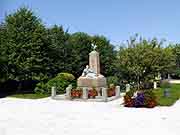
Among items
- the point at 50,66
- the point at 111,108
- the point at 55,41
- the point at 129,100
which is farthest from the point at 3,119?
the point at 55,41

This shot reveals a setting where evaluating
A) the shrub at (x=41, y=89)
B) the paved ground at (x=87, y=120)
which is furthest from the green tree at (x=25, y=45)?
the paved ground at (x=87, y=120)

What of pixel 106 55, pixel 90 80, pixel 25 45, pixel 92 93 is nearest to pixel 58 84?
pixel 90 80

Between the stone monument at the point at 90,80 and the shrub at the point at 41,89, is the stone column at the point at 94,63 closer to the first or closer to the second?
the stone monument at the point at 90,80

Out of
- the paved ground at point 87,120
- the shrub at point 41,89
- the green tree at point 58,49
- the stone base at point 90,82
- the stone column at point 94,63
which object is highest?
the green tree at point 58,49

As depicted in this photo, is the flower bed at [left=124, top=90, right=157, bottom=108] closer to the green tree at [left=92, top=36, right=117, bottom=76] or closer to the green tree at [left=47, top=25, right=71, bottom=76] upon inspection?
the green tree at [left=47, top=25, right=71, bottom=76]

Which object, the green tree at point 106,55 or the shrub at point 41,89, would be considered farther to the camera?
the green tree at point 106,55

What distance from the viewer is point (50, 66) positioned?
3522cm

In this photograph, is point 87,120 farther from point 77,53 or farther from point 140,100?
point 77,53

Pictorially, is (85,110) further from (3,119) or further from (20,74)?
(20,74)

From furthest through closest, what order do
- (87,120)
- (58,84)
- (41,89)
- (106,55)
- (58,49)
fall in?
(106,55)
(58,49)
(41,89)
(58,84)
(87,120)

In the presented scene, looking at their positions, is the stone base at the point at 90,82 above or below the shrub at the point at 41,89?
above

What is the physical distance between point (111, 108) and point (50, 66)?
15077 millimetres

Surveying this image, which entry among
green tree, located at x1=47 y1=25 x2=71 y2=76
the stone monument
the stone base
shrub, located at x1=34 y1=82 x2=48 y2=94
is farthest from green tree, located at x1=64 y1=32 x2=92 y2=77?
the stone base

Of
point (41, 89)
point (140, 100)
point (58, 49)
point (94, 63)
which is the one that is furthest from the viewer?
point (58, 49)
